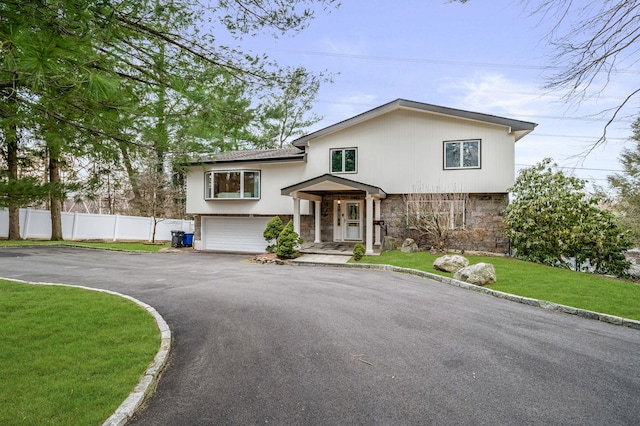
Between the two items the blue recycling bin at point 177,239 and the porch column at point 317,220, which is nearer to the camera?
the porch column at point 317,220

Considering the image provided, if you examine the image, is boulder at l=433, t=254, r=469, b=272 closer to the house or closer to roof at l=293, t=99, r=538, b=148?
the house

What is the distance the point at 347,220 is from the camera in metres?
17.3

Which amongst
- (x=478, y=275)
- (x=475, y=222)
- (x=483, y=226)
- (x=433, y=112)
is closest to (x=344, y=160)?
(x=433, y=112)

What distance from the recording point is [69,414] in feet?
9.20

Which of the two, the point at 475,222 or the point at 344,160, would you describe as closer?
the point at 475,222

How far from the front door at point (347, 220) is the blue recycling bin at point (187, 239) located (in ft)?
30.0

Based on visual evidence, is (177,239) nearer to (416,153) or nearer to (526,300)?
(416,153)

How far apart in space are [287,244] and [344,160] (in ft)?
18.4

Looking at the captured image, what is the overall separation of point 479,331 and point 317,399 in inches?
129

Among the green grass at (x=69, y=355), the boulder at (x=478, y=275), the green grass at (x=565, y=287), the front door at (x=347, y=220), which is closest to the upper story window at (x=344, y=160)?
the front door at (x=347, y=220)

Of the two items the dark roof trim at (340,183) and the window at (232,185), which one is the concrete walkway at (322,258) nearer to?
the dark roof trim at (340,183)

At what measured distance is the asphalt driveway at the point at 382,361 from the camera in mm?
3020

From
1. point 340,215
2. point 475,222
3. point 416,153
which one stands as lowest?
point 475,222

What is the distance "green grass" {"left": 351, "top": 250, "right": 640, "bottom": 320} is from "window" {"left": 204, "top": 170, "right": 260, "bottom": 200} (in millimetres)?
9060
